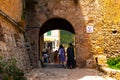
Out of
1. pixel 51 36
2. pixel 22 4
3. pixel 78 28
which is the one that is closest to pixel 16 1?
pixel 22 4

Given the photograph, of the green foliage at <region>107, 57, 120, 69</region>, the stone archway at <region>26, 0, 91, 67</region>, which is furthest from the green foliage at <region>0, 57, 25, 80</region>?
the stone archway at <region>26, 0, 91, 67</region>

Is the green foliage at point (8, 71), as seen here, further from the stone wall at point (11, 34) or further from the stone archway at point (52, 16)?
the stone archway at point (52, 16)

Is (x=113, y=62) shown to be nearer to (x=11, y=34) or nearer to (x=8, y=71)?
(x=11, y=34)

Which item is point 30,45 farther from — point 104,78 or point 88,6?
point 104,78

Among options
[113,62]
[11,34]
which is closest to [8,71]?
[11,34]

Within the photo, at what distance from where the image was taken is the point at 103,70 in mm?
14211

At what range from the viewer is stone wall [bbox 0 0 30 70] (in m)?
11.0

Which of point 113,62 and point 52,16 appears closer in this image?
point 113,62

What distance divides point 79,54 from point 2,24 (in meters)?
6.65

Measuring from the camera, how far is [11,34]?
12719 millimetres

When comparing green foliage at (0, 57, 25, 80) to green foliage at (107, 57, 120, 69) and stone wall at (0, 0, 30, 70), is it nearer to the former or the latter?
stone wall at (0, 0, 30, 70)

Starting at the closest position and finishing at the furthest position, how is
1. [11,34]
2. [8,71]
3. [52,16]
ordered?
1. [8,71]
2. [11,34]
3. [52,16]

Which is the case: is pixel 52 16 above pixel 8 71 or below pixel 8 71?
above

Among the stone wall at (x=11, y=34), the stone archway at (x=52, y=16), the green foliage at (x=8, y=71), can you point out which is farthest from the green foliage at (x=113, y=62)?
the green foliage at (x=8, y=71)
